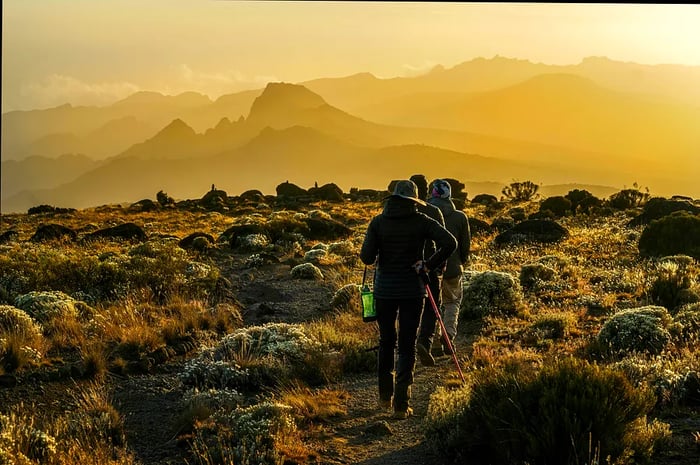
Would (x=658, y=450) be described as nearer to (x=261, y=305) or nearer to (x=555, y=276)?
(x=261, y=305)

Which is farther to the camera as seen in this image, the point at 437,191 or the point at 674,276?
the point at 674,276

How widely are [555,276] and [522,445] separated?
38.3 feet

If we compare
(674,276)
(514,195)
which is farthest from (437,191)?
(514,195)

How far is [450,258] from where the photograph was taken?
963 centimetres

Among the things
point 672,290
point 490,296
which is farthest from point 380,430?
point 672,290

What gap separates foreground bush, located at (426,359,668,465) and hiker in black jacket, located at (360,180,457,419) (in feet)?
3.46

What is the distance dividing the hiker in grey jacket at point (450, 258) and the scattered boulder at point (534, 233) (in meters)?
15.9

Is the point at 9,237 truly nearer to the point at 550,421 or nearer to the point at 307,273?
the point at 307,273

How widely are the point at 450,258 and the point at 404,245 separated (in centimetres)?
294

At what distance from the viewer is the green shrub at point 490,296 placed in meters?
12.8

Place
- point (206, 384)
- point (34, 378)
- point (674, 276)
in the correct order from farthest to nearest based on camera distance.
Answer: point (674, 276) < point (34, 378) < point (206, 384)

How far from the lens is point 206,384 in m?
8.32

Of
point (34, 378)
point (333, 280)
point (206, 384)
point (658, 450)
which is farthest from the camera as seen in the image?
point (333, 280)

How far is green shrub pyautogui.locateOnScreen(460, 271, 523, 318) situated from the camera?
1284 centimetres
